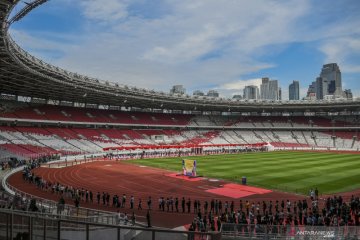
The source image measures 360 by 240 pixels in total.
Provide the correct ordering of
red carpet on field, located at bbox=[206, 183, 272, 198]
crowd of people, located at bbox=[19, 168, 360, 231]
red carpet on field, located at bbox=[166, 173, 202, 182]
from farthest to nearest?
red carpet on field, located at bbox=[166, 173, 202, 182]
red carpet on field, located at bbox=[206, 183, 272, 198]
crowd of people, located at bbox=[19, 168, 360, 231]

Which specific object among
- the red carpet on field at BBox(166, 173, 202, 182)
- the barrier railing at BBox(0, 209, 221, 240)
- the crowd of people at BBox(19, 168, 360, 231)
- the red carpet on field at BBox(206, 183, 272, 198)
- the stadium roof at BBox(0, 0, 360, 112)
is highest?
the stadium roof at BBox(0, 0, 360, 112)

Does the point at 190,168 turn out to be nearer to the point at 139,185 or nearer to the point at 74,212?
the point at 139,185

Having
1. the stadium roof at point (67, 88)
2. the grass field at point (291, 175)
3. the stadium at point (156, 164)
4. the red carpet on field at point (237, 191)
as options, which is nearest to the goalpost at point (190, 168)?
the stadium at point (156, 164)

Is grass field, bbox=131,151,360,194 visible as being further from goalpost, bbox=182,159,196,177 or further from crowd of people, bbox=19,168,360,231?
crowd of people, bbox=19,168,360,231

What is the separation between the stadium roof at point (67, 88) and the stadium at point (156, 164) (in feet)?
0.77

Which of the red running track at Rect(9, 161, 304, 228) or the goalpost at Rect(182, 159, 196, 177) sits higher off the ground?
the goalpost at Rect(182, 159, 196, 177)

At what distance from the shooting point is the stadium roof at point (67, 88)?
109ft

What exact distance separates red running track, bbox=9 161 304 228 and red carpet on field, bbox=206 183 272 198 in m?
0.73

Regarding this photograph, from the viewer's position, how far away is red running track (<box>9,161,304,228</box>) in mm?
24141

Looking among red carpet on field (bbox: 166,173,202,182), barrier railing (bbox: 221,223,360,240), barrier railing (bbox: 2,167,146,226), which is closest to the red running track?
red carpet on field (bbox: 166,173,202,182)

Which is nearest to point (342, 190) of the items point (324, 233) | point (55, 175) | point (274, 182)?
point (274, 182)

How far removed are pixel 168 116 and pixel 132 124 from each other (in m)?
15.9

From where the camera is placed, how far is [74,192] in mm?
27375

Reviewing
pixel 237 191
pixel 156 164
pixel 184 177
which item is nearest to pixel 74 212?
pixel 237 191
